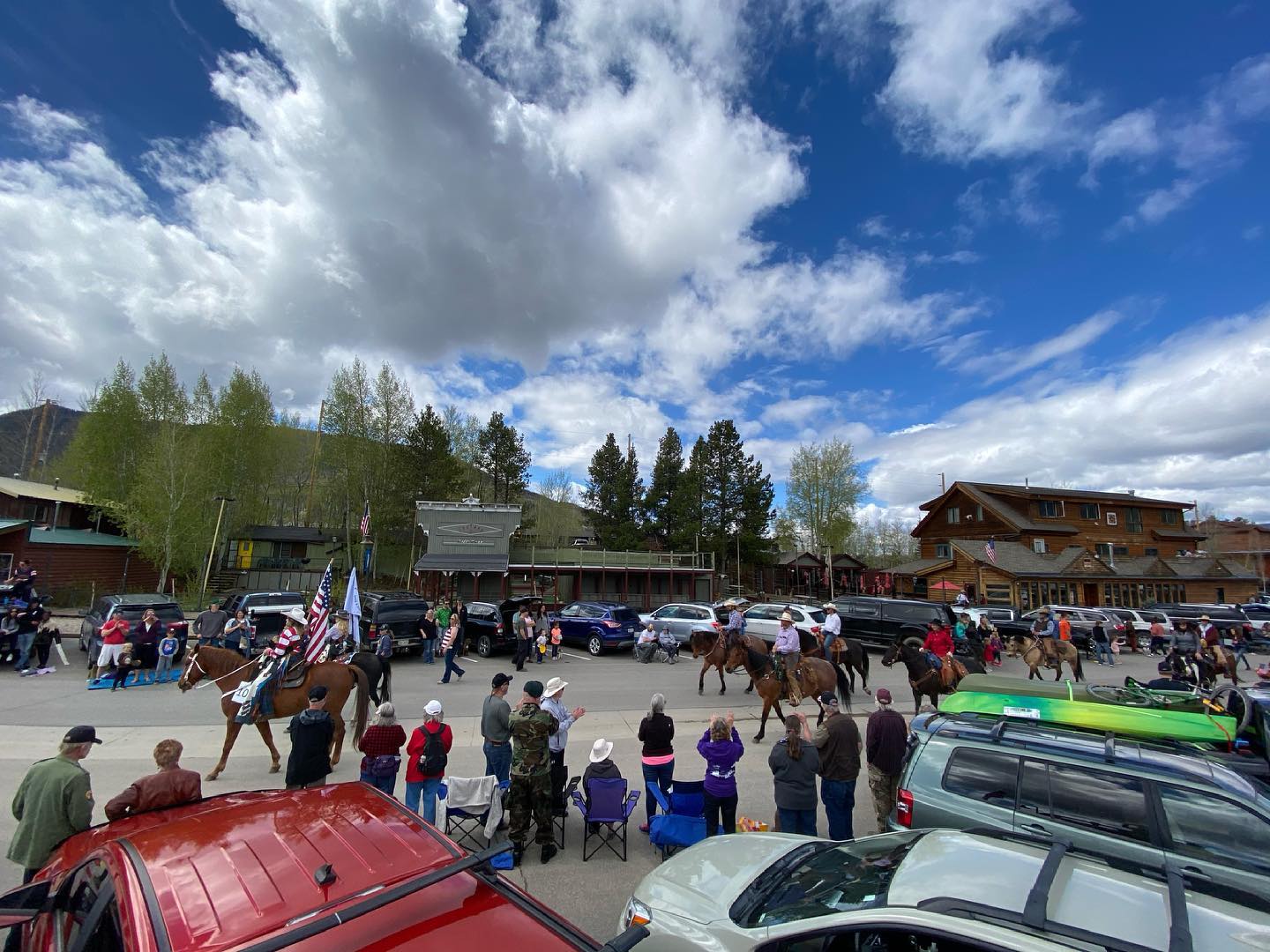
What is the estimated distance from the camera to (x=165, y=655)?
14234 mm

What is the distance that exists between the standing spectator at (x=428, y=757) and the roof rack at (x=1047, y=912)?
5.11m

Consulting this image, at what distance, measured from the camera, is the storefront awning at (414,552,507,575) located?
91.0 ft

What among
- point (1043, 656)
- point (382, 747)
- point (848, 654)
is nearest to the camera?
point (382, 747)

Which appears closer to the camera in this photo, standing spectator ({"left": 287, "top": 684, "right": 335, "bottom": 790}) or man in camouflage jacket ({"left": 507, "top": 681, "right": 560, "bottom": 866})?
man in camouflage jacket ({"left": 507, "top": 681, "right": 560, "bottom": 866})

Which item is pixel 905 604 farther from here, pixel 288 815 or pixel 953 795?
pixel 288 815

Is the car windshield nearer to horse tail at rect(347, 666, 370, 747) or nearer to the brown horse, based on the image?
horse tail at rect(347, 666, 370, 747)

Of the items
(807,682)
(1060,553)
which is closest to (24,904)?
(807,682)

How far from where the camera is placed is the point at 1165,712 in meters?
6.03

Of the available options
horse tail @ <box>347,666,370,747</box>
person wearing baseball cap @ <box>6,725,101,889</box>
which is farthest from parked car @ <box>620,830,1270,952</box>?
horse tail @ <box>347,666,370,747</box>

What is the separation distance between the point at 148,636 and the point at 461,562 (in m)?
14.4

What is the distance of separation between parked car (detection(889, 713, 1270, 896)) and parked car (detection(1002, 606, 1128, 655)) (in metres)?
20.5

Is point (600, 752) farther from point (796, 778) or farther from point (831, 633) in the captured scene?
point (831, 633)

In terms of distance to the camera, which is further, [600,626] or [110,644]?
[600,626]

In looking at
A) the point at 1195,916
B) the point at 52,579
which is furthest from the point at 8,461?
the point at 1195,916
